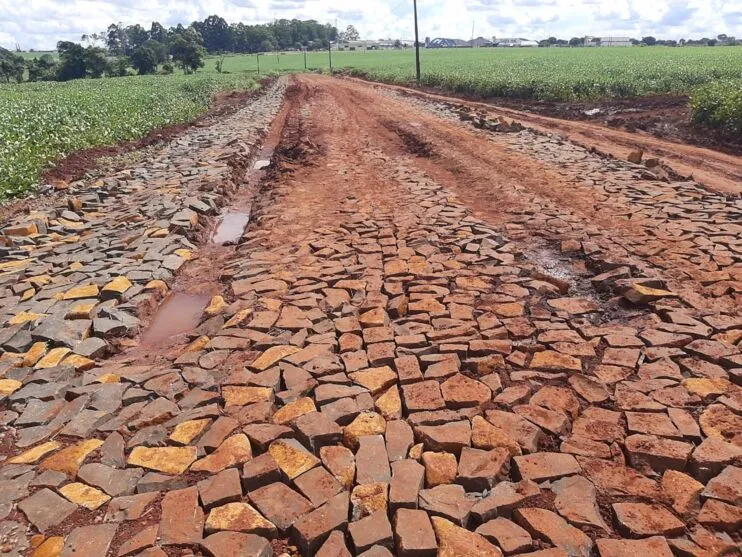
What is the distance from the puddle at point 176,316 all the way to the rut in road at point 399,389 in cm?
28

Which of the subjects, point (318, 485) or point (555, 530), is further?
point (318, 485)

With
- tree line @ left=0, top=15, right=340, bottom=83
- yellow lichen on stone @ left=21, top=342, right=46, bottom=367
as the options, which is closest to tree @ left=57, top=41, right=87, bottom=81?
tree line @ left=0, top=15, right=340, bottom=83

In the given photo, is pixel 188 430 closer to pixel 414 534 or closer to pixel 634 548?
pixel 414 534

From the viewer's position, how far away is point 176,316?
6277 millimetres

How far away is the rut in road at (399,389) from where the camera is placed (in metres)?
2.88

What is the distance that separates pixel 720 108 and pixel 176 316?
15066 millimetres

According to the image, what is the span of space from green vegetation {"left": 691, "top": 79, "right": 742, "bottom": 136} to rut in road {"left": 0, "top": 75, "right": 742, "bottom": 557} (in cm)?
785

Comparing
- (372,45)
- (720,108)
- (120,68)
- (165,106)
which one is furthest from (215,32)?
(720,108)

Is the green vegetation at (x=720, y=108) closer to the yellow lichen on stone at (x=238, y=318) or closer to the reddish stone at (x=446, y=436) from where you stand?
the yellow lichen on stone at (x=238, y=318)

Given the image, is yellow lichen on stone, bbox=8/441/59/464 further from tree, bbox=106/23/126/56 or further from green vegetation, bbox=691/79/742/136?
tree, bbox=106/23/126/56

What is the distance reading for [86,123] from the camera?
666 inches

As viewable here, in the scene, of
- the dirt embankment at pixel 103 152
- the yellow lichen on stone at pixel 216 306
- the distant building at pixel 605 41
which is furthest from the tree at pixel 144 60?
the distant building at pixel 605 41

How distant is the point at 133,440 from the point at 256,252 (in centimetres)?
400

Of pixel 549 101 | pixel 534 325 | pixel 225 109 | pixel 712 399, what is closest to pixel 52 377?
pixel 534 325
